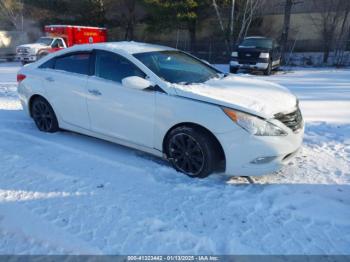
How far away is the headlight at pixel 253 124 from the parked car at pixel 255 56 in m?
11.3

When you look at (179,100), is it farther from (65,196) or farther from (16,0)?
(16,0)

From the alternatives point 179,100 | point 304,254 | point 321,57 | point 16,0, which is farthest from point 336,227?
point 16,0

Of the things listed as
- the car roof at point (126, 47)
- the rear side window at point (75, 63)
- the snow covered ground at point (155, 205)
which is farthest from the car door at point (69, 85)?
the snow covered ground at point (155, 205)

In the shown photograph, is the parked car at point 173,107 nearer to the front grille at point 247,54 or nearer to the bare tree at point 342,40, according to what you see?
the front grille at point 247,54

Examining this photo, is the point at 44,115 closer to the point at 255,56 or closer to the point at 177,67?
the point at 177,67

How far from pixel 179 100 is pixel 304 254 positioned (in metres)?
2.09

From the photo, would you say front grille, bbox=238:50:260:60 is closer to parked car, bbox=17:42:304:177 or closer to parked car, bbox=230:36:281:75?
parked car, bbox=230:36:281:75

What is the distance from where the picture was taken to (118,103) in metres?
4.32

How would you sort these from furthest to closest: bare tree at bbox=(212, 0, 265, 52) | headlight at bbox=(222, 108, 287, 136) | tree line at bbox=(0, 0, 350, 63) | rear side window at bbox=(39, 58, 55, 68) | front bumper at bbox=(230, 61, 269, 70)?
tree line at bbox=(0, 0, 350, 63) → bare tree at bbox=(212, 0, 265, 52) → front bumper at bbox=(230, 61, 269, 70) → rear side window at bbox=(39, 58, 55, 68) → headlight at bbox=(222, 108, 287, 136)

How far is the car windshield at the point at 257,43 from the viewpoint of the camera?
14.9m

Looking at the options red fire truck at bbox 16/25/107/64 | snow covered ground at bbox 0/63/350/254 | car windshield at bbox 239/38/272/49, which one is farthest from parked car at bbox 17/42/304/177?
red fire truck at bbox 16/25/107/64

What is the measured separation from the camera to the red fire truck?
19656 mm

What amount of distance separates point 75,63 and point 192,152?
2.41 metres

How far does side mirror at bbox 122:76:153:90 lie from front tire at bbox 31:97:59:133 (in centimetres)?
183
